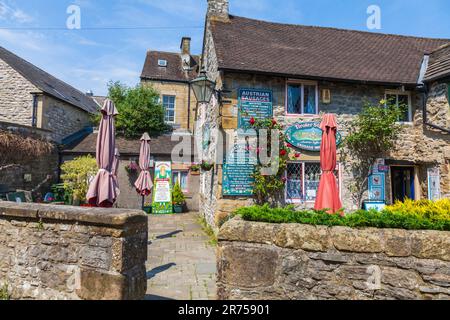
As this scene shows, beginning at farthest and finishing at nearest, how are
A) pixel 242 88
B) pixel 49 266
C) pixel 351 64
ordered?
pixel 351 64 → pixel 242 88 → pixel 49 266

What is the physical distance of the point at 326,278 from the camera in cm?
302

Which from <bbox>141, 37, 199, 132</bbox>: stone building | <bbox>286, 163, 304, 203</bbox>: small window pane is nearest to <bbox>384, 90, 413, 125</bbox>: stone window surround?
<bbox>286, 163, 304, 203</bbox>: small window pane

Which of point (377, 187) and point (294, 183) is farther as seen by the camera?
point (377, 187)

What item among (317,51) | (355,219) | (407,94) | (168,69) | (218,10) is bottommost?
(355,219)

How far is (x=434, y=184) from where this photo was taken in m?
8.99

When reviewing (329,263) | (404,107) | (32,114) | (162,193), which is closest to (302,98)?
(404,107)

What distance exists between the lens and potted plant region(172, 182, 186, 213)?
13.8 metres

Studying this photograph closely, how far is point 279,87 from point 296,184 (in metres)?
3.19

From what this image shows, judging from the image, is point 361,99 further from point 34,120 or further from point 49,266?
point 34,120

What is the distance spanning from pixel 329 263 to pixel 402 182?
881 centimetres

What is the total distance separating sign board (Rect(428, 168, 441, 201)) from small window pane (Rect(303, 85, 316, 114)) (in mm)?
4516

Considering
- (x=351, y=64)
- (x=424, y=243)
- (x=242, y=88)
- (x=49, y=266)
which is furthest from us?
(x=351, y=64)

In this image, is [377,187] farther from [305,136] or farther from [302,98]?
[302,98]
